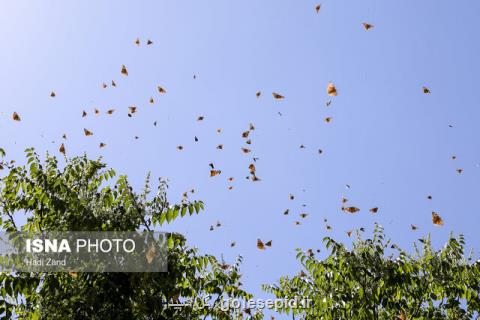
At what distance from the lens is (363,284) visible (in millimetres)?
9852

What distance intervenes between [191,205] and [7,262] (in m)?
3.12

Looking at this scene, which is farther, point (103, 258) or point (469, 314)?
point (469, 314)

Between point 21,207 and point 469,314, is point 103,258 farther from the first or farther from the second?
point 469,314

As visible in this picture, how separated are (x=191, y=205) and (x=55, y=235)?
8.17ft

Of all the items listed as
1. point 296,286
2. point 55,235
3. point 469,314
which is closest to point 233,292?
point 296,286

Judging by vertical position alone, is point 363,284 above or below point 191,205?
below

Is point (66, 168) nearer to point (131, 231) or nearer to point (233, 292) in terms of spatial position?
point (131, 231)

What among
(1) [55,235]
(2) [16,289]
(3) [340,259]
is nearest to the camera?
(2) [16,289]

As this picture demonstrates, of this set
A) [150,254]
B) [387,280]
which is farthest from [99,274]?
[387,280]

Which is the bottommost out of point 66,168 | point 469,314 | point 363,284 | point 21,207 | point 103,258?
point 469,314

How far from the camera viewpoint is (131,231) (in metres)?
8.37

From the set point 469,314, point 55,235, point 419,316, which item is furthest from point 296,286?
point 55,235

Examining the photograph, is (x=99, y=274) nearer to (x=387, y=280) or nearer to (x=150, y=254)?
(x=150, y=254)

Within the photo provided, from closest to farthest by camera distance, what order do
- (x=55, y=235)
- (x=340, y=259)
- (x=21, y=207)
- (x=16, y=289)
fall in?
(x=16, y=289)
(x=55, y=235)
(x=21, y=207)
(x=340, y=259)
